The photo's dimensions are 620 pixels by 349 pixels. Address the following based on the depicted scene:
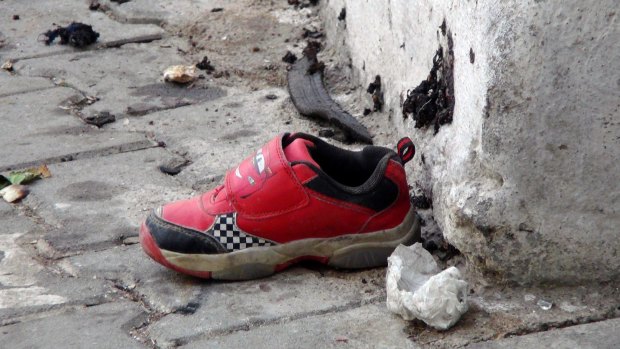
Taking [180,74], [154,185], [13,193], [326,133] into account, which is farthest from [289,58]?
[13,193]

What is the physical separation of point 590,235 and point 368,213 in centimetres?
59

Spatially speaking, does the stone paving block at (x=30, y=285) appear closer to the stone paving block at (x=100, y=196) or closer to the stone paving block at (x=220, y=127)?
the stone paving block at (x=100, y=196)

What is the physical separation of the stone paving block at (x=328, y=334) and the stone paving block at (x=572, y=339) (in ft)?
0.68

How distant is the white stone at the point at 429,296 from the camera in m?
2.31

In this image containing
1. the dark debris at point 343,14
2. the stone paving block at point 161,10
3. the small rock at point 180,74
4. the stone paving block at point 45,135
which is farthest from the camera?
the stone paving block at point 161,10

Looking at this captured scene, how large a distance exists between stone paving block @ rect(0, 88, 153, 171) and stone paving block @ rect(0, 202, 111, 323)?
2.16 ft

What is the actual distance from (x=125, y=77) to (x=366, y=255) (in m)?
2.09

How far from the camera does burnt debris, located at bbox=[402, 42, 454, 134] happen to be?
2.71 m

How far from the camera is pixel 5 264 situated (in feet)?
9.34

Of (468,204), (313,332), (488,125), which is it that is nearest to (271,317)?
(313,332)

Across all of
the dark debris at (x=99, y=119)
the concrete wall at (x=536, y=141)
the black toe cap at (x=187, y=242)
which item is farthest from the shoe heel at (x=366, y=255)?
A: the dark debris at (x=99, y=119)

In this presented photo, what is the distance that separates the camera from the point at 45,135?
3824mm

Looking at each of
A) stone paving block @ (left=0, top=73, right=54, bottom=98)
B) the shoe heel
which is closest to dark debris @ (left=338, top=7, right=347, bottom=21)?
stone paving block @ (left=0, top=73, right=54, bottom=98)

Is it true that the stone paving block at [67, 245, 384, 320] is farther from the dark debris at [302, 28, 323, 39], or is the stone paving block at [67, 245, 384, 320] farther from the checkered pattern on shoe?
the dark debris at [302, 28, 323, 39]
